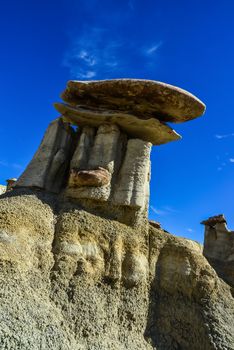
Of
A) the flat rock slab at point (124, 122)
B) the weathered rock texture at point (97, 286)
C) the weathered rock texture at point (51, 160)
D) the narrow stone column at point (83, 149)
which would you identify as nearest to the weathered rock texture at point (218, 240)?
the weathered rock texture at point (97, 286)

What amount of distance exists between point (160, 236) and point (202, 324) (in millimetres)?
1800

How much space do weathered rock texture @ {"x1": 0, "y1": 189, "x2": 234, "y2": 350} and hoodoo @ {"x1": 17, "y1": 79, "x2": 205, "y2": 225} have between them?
0.42 meters

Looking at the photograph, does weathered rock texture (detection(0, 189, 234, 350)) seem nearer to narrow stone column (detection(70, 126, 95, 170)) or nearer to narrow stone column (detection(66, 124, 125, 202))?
narrow stone column (detection(66, 124, 125, 202))

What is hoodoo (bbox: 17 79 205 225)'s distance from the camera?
8.10m

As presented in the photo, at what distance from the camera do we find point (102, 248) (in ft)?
24.5

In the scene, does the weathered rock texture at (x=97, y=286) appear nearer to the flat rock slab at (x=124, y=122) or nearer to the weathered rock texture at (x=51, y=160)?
the weathered rock texture at (x=51, y=160)

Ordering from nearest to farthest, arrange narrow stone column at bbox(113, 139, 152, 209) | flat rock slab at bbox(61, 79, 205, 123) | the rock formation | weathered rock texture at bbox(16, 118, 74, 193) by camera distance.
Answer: the rock formation
narrow stone column at bbox(113, 139, 152, 209)
weathered rock texture at bbox(16, 118, 74, 193)
flat rock slab at bbox(61, 79, 205, 123)

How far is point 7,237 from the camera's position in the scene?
6379mm

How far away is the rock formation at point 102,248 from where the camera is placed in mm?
6168

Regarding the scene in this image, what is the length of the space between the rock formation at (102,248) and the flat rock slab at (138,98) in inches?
0.9

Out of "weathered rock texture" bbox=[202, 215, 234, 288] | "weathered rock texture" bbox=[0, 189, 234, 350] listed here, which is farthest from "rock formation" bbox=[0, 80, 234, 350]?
"weathered rock texture" bbox=[202, 215, 234, 288]

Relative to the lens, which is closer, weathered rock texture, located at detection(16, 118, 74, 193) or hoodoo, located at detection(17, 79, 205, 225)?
hoodoo, located at detection(17, 79, 205, 225)

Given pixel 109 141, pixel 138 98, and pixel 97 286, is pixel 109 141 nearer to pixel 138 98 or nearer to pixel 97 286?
pixel 138 98

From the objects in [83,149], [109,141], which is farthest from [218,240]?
[83,149]
